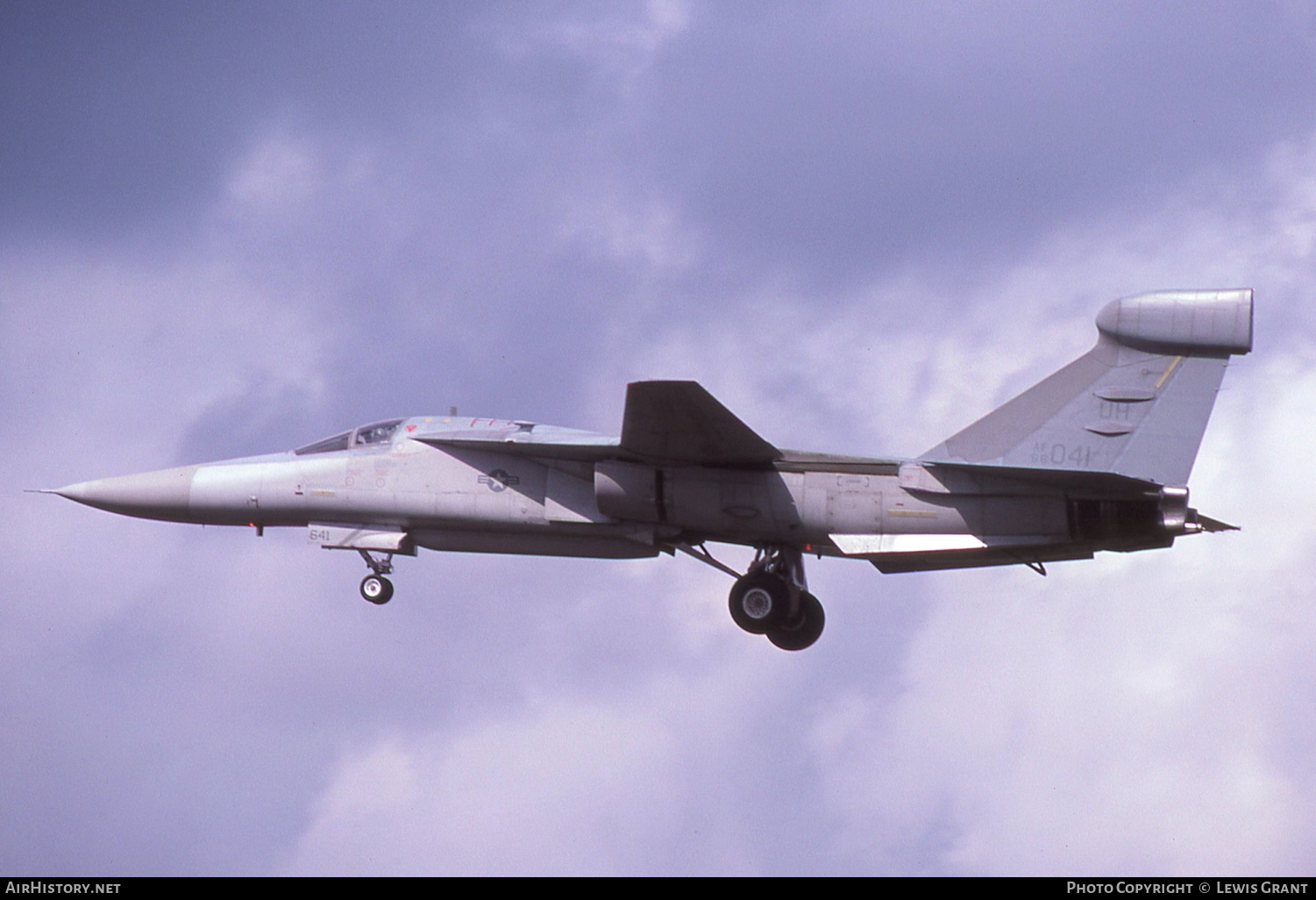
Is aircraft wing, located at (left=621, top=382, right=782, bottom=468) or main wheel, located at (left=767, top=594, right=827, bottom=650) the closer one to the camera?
aircraft wing, located at (left=621, top=382, right=782, bottom=468)

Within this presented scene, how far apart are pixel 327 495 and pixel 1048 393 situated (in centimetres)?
1094

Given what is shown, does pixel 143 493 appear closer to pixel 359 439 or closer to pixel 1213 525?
pixel 359 439

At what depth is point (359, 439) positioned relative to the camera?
2494cm

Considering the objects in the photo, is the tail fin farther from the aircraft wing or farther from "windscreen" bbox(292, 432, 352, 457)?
"windscreen" bbox(292, 432, 352, 457)

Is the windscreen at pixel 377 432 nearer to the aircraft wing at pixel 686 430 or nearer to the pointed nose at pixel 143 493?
the pointed nose at pixel 143 493

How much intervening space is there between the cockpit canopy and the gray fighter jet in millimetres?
32

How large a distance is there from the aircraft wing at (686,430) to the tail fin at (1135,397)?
2695mm

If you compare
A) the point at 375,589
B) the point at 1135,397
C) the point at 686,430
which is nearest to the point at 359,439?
the point at 375,589

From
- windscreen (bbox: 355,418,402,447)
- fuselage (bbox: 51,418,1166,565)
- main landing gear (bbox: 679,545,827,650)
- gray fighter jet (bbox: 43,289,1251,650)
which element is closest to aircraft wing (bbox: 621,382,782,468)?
gray fighter jet (bbox: 43,289,1251,650)

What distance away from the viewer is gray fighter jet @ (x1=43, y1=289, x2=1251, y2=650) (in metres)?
21.1

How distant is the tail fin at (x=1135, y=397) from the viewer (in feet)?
68.5

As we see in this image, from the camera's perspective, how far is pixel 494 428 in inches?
955

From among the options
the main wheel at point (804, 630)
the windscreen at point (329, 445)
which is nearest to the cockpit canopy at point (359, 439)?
the windscreen at point (329, 445)
